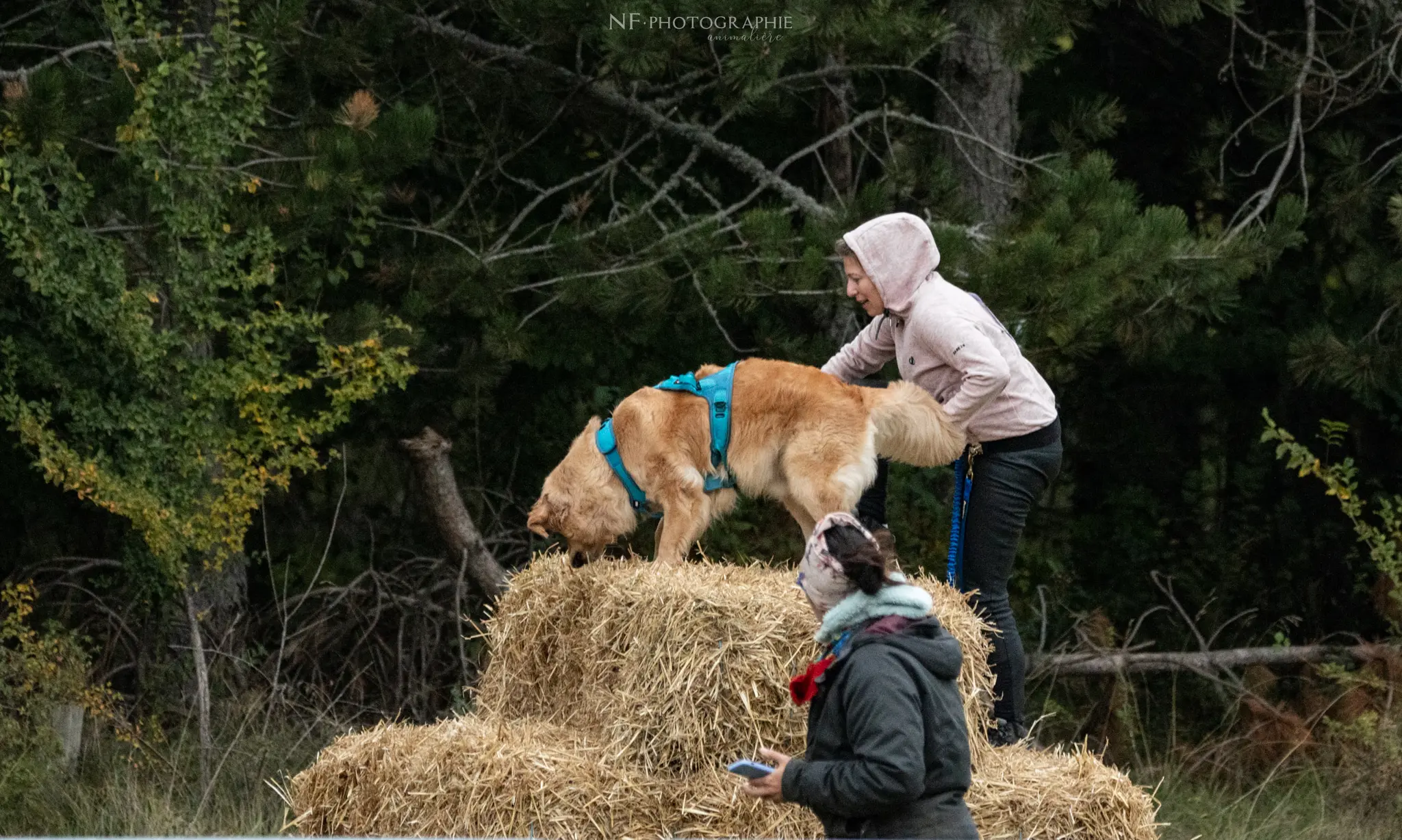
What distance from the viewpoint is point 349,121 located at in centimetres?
820

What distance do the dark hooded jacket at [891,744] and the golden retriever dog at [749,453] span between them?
240 cm

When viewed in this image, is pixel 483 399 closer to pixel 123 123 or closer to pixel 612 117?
pixel 612 117

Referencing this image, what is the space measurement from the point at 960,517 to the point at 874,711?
2702mm

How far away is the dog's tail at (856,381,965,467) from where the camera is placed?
5793 mm

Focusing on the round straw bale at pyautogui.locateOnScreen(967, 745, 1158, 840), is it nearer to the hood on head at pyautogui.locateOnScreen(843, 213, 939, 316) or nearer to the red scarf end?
the red scarf end

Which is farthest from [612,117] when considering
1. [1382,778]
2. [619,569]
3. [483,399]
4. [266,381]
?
[1382,778]

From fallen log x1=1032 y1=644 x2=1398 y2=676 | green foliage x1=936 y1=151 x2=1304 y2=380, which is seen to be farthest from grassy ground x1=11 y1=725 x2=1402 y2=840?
green foliage x1=936 y1=151 x2=1304 y2=380

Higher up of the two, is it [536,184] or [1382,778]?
[536,184]

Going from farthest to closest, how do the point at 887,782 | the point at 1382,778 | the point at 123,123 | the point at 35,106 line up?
the point at 1382,778 < the point at 123,123 < the point at 35,106 < the point at 887,782

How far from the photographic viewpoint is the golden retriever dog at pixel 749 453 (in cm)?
601

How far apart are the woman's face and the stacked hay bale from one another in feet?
3.86

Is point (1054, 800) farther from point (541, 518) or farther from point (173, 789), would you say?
point (173, 789)

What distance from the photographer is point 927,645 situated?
3.51 metres

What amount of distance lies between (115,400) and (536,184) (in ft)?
12.4
